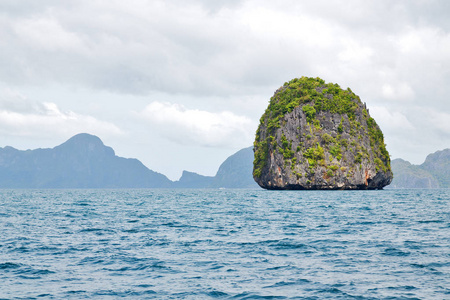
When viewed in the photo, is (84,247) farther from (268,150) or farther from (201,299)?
(268,150)

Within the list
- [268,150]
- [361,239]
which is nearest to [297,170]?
[268,150]

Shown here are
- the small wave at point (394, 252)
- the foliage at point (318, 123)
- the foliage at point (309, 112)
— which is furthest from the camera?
the foliage at point (309, 112)

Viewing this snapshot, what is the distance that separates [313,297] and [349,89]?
367ft

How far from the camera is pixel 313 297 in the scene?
1224cm

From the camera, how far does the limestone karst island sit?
10406 cm

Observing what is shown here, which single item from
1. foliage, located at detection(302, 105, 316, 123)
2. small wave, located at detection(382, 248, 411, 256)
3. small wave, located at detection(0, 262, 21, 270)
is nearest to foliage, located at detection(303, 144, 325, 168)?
foliage, located at detection(302, 105, 316, 123)

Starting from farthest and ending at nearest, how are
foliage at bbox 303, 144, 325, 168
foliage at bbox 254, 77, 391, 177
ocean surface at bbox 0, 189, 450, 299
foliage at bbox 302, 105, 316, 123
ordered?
foliage at bbox 302, 105, 316, 123 → foliage at bbox 254, 77, 391, 177 → foliage at bbox 303, 144, 325, 168 → ocean surface at bbox 0, 189, 450, 299

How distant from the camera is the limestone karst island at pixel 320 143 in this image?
10406 centimetres

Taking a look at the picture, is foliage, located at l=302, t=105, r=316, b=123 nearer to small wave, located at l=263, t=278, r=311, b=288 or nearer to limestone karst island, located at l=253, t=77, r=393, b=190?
limestone karst island, located at l=253, t=77, r=393, b=190

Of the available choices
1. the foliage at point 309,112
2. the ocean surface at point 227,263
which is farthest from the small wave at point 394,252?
the foliage at point 309,112

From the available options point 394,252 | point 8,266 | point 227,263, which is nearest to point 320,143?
point 394,252

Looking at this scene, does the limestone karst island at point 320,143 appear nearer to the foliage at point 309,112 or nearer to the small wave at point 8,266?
the foliage at point 309,112

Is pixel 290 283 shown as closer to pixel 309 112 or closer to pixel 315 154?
pixel 315 154

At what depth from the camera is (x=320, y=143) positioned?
106875 mm
